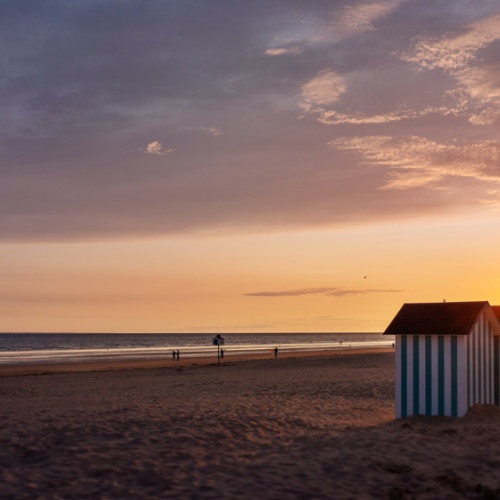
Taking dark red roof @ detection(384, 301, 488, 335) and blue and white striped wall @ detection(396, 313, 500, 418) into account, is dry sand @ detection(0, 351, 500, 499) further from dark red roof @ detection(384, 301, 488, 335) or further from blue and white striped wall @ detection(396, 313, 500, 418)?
dark red roof @ detection(384, 301, 488, 335)

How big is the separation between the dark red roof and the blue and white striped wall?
0.19m

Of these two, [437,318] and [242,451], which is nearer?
[242,451]

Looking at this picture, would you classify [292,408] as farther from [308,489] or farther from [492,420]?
[308,489]

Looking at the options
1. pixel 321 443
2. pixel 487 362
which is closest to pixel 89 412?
pixel 321 443

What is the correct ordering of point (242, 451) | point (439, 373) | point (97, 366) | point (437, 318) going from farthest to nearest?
point (97, 366) → point (437, 318) → point (439, 373) → point (242, 451)

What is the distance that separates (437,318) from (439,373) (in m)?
1.49

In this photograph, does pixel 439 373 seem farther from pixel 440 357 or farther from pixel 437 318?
pixel 437 318

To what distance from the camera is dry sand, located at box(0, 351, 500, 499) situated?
9576mm

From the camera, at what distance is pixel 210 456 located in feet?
38.4

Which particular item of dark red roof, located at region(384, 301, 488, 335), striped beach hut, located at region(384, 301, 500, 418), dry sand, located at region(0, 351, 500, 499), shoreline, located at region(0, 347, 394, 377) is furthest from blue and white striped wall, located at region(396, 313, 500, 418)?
shoreline, located at region(0, 347, 394, 377)

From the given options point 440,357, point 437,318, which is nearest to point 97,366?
point 437,318

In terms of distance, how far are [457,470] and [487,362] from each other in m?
7.02

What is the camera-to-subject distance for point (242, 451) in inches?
480

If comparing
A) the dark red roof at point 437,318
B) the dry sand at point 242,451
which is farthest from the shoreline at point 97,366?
the dark red roof at point 437,318
